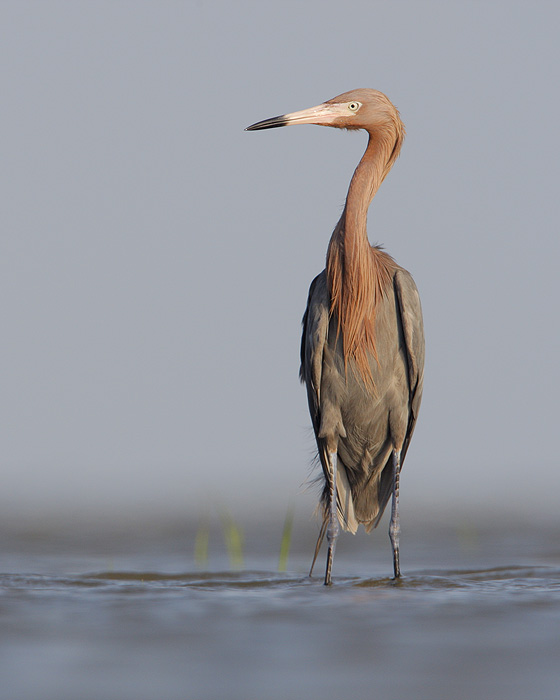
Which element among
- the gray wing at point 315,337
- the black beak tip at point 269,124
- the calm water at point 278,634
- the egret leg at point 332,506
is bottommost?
the calm water at point 278,634

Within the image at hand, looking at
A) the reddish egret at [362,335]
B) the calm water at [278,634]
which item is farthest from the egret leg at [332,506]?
the calm water at [278,634]

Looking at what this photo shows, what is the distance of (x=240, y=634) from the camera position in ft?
16.1

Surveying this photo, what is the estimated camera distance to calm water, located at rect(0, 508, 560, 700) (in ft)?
12.9

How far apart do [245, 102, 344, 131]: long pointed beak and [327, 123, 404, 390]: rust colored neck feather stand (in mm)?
445

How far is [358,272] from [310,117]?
4.59 ft

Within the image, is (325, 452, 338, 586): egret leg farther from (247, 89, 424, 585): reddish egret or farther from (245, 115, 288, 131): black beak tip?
(245, 115, 288, 131): black beak tip

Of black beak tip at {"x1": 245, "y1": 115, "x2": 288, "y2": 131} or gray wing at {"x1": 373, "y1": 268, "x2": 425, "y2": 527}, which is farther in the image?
black beak tip at {"x1": 245, "y1": 115, "x2": 288, "y2": 131}

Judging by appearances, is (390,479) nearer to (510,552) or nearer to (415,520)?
(510,552)

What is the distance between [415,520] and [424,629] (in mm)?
11603

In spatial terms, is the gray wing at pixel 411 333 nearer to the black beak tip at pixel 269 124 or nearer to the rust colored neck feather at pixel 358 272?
the rust colored neck feather at pixel 358 272

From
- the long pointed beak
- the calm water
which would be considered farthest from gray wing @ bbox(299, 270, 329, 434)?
the calm water

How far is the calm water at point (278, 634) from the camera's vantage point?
12.9ft

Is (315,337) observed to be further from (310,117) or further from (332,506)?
(310,117)

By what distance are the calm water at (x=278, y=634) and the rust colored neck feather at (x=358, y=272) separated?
1.83 meters
